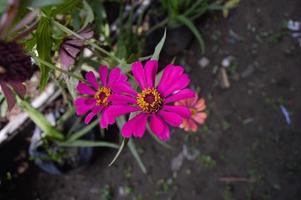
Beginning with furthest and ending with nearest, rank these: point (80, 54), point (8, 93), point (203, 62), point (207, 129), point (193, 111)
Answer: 1. point (203, 62)
2. point (207, 129)
3. point (193, 111)
4. point (80, 54)
5. point (8, 93)

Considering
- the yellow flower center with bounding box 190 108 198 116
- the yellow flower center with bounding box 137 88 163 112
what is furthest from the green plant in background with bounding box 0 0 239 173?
the yellow flower center with bounding box 190 108 198 116

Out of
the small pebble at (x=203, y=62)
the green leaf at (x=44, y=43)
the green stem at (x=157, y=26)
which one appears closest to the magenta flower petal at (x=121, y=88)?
the green leaf at (x=44, y=43)

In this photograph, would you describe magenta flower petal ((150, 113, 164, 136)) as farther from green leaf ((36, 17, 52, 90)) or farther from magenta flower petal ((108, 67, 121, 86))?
green leaf ((36, 17, 52, 90))

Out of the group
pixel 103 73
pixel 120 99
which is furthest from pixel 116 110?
pixel 103 73

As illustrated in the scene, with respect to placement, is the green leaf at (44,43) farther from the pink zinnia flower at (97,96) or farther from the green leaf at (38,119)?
the green leaf at (38,119)

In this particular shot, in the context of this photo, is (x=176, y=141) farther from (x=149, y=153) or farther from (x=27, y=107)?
(x=27, y=107)

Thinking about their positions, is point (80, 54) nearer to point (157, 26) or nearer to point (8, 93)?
point (8, 93)
